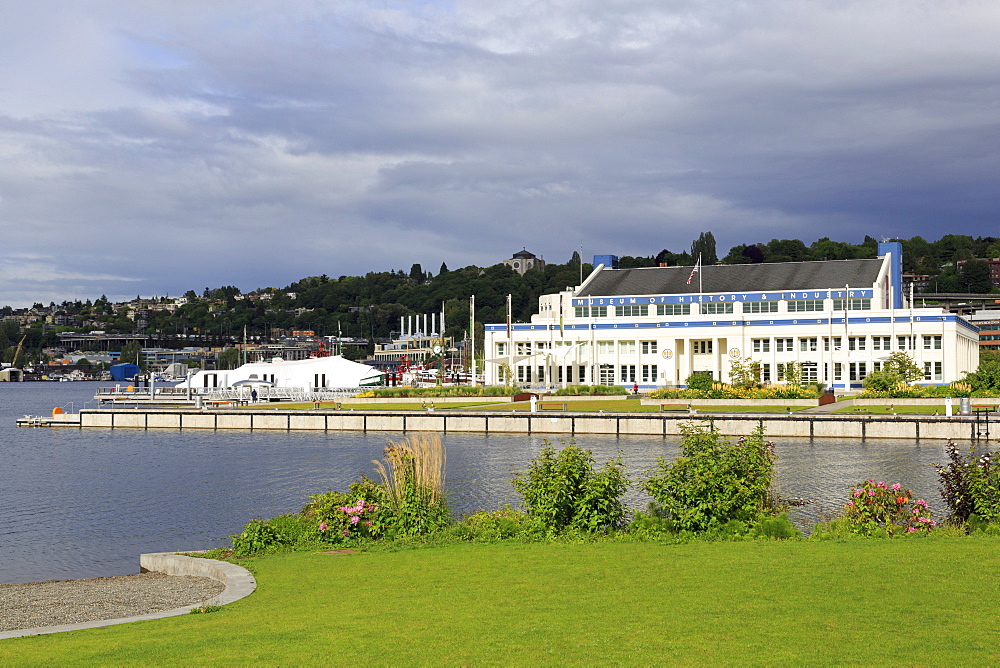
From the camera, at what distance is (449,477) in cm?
4284

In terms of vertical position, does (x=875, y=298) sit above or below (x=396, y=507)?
above

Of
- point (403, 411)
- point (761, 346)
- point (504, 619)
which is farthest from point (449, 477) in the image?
point (761, 346)

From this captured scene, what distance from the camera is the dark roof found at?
356ft

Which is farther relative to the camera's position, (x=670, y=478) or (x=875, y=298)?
(x=875, y=298)

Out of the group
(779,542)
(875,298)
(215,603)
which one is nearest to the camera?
(215,603)

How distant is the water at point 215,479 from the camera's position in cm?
3014

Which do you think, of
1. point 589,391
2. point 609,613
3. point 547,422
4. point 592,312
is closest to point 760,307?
point 592,312

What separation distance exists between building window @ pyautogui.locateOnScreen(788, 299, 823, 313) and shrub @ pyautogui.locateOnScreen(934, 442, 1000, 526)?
85.5 m

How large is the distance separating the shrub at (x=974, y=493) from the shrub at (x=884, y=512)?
2.54ft

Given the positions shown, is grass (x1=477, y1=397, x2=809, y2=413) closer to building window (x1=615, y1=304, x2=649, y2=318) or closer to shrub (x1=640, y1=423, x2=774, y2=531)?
building window (x1=615, y1=304, x2=649, y2=318)

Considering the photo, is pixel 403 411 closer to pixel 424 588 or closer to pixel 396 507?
pixel 396 507

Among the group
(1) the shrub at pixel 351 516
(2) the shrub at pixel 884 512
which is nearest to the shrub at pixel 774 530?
(2) the shrub at pixel 884 512

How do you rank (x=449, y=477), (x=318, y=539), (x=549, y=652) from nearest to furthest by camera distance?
(x=549, y=652)
(x=318, y=539)
(x=449, y=477)

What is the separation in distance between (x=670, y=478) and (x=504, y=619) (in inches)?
393
